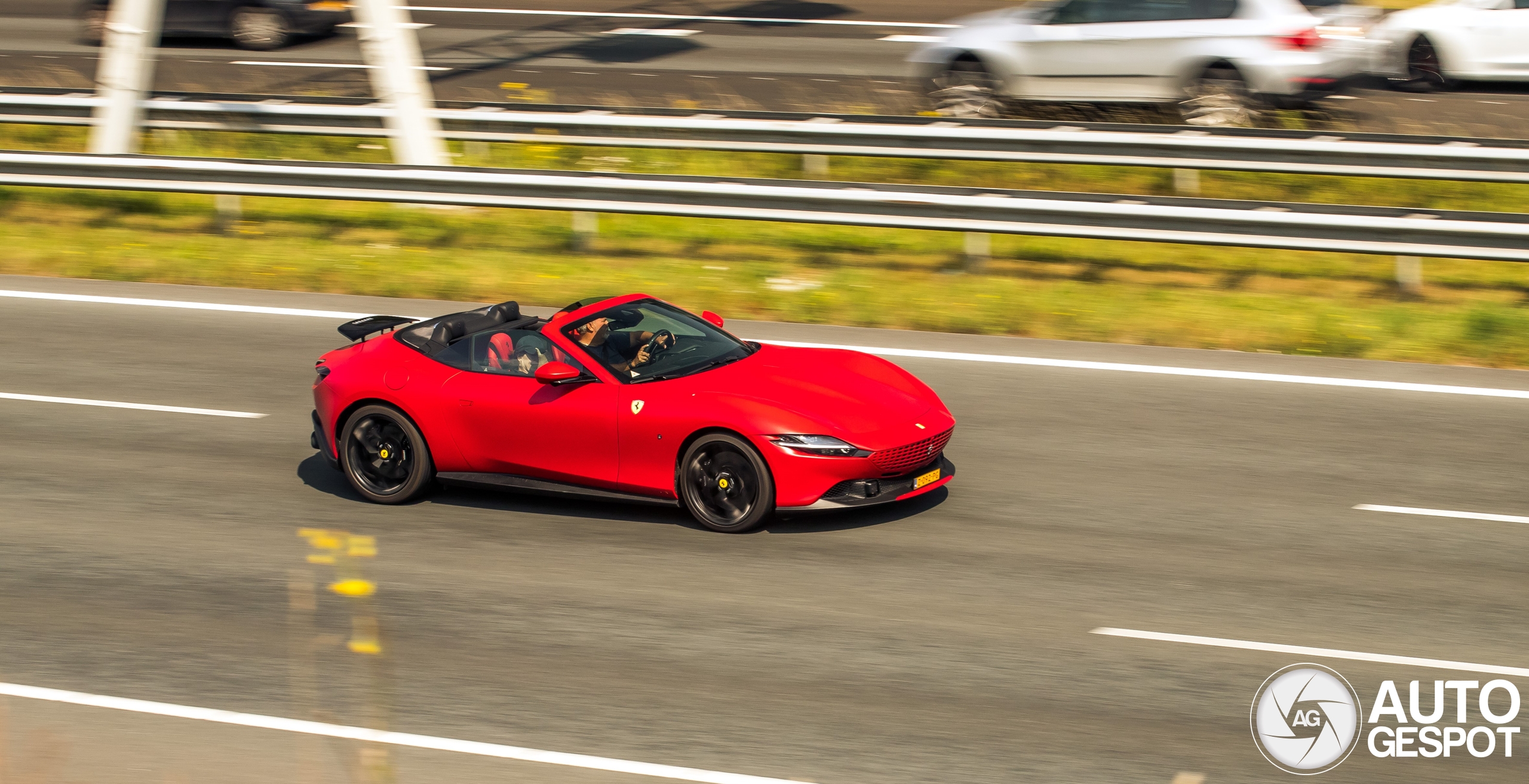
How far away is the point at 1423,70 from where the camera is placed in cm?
1997

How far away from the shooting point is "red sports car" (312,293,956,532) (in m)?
8.26

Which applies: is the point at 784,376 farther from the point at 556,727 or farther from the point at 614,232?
the point at 614,232

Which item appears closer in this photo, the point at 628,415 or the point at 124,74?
the point at 628,415

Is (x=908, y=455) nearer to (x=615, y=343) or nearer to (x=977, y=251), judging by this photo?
(x=615, y=343)

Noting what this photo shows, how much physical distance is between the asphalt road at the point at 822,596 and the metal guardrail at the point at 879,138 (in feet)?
11.0

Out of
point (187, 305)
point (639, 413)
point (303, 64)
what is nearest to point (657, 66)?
point (303, 64)

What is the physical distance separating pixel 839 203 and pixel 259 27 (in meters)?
14.7

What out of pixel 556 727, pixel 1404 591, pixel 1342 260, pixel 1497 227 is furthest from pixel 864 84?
pixel 556 727

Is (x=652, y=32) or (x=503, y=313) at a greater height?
(x=652, y=32)

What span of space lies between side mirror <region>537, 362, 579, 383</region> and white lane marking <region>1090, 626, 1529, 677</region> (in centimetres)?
319

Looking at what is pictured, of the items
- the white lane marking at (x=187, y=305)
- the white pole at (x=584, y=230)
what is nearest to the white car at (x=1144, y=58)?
the white pole at (x=584, y=230)

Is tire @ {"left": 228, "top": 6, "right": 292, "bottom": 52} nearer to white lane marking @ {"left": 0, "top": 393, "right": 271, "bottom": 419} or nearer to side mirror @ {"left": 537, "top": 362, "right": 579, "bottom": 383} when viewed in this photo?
white lane marking @ {"left": 0, "top": 393, "right": 271, "bottom": 419}

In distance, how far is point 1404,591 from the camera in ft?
24.8

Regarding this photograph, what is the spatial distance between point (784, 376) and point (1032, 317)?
4806 millimetres
